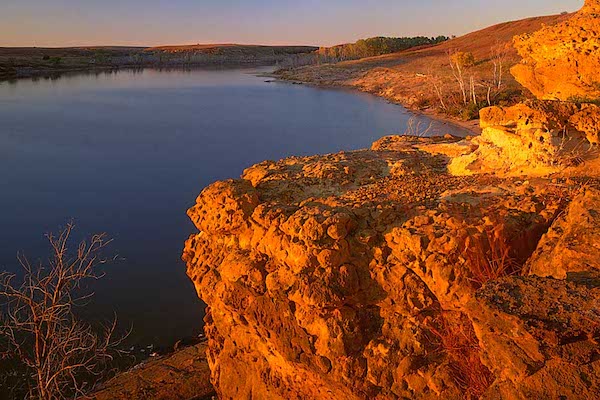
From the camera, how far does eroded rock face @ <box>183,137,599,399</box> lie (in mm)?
4043

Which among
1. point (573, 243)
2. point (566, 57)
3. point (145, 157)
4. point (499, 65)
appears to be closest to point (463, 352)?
point (573, 243)

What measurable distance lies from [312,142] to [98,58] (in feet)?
257

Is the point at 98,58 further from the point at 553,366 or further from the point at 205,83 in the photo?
the point at 553,366

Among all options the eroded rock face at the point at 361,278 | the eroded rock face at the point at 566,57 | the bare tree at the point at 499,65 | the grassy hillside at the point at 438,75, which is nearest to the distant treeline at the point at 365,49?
the grassy hillside at the point at 438,75

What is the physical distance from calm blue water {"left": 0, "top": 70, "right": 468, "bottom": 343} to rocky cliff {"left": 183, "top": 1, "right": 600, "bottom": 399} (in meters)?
5.46

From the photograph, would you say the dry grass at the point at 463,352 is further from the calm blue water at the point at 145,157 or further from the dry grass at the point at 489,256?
the calm blue water at the point at 145,157

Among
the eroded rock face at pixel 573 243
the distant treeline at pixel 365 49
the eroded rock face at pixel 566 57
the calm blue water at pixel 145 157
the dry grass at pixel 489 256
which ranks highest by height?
the distant treeline at pixel 365 49

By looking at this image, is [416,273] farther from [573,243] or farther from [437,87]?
[437,87]

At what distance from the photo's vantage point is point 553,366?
102 inches

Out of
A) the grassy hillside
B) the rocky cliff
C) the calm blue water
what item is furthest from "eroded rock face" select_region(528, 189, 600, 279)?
the grassy hillside

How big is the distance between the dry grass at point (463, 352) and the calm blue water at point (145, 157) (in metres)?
7.02

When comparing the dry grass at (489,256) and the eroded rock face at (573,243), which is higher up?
the eroded rock face at (573,243)

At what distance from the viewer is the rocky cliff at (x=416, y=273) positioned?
275 cm

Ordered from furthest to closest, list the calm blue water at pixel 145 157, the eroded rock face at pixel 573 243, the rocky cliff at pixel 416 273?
the calm blue water at pixel 145 157
the eroded rock face at pixel 573 243
the rocky cliff at pixel 416 273
